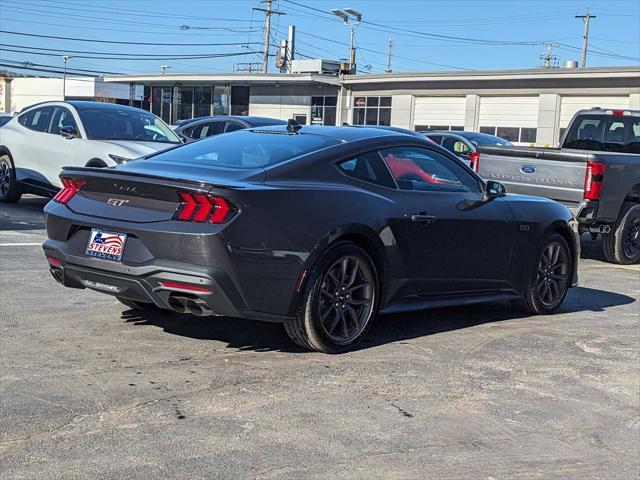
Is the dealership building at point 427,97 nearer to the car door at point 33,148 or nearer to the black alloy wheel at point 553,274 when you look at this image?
the car door at point 33,148

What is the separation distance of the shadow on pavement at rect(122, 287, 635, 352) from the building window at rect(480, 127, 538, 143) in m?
32.5

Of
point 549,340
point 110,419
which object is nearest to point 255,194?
point 110,419

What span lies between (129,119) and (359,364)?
8.17 meters

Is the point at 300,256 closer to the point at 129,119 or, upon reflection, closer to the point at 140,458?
the point at 140,458

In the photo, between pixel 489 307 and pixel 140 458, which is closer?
pixel 140 458

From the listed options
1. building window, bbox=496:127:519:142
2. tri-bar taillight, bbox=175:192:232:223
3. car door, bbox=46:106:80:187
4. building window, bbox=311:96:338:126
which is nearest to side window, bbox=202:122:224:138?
car door, bbox=46:106:80:187

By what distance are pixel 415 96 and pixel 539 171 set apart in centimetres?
3424

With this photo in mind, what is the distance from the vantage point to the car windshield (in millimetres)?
A: 12367

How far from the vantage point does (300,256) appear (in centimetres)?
532

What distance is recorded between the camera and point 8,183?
528 inches

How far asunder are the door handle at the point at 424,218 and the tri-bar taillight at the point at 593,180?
4.89 m

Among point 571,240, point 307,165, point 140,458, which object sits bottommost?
point 140,458

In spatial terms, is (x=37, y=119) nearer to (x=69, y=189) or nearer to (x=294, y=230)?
(x=69, y=189)

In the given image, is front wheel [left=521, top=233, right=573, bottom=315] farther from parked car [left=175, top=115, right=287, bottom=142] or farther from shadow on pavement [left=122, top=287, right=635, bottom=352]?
parked car [left=175, top=115, right=287, bottom=142]
